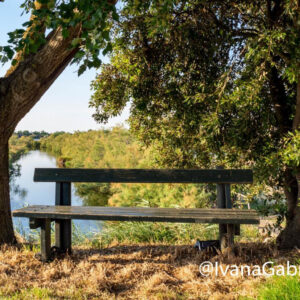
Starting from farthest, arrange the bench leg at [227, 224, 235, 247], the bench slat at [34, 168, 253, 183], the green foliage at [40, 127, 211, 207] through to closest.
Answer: the green foliage at [40, 127, 211, 207] → the bench slat at [34, 168, 253, 183] → the bench leg at [227, 224, 235, 247]

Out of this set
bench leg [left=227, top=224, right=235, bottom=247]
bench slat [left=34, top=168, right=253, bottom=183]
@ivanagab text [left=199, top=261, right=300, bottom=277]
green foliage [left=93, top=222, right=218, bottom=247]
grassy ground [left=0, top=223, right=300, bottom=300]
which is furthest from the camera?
green foliage [left=93, top=222, right=218, bottom=247]

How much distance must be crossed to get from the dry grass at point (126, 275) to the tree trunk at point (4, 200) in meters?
0.30

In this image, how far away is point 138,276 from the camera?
11.0 feet

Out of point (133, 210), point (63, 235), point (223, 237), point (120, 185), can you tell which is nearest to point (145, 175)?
point (133, 210)

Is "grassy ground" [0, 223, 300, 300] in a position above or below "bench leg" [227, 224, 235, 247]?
below

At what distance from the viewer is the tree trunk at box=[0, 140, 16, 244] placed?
4535 millimetres

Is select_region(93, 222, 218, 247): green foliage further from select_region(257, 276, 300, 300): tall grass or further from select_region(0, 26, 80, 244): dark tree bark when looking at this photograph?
select_region(257, 276, 300, 300): tall grass

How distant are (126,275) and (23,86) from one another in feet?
8.64

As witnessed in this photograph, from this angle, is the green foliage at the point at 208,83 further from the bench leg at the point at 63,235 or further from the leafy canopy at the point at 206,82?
the bench leg at the point at 63,235

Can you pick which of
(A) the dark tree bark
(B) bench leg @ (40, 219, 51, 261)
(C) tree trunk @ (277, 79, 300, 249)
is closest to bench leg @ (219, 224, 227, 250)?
(C) tree trunk @ (277, 79, 300, 249)

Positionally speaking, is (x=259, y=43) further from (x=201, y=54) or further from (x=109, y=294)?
(x=109, y=294)

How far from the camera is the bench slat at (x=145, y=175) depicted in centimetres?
393

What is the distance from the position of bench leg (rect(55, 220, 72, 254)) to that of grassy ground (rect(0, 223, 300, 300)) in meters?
0.17

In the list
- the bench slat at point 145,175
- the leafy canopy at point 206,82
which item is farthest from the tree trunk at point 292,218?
the bench slat at point 145,175
